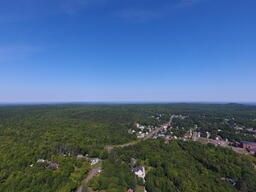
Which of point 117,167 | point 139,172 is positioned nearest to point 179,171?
point 139,172

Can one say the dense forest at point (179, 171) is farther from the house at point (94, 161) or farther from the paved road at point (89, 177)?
the house at point (94, 161)

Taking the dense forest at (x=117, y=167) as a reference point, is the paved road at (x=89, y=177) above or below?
below

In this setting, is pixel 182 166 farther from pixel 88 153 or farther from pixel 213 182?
pixel 88 153

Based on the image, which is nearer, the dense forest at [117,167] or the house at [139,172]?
the dense forest at [117,167]

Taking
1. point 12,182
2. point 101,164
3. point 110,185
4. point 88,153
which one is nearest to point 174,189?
point 110,185

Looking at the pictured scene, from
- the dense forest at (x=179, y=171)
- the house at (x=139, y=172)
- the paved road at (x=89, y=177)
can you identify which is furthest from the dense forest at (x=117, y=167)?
the house at (x=139, y=172)

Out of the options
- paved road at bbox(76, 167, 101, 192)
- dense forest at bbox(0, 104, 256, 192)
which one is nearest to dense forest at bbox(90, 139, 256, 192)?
dense forest at bbox(0, 104, 256, 192)

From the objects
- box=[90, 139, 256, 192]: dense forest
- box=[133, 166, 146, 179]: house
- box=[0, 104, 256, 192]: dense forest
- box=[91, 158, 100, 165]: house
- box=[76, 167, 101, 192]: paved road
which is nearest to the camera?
box=[0, 104, 256, 192]: dense forest

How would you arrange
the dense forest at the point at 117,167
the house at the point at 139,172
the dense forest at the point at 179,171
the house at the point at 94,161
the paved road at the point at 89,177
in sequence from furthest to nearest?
the house at the point at 94,161 < the house at the point at 139,172 < the paved road at the point at 89,177 < the dense forest at the point at 179,171 < the dense forest at the point at 117,167

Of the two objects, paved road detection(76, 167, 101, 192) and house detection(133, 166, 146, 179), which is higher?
house detection(133, 166, 146, 179)

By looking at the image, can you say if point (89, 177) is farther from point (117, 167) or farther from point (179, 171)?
point (179, 171)

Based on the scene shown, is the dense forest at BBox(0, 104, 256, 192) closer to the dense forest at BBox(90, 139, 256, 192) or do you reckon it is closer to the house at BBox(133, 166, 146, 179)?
the dense forest at BBox(90, 139, 256, 192)

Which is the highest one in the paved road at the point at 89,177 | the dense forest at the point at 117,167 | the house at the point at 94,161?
the dense forest at the point at 117,167
